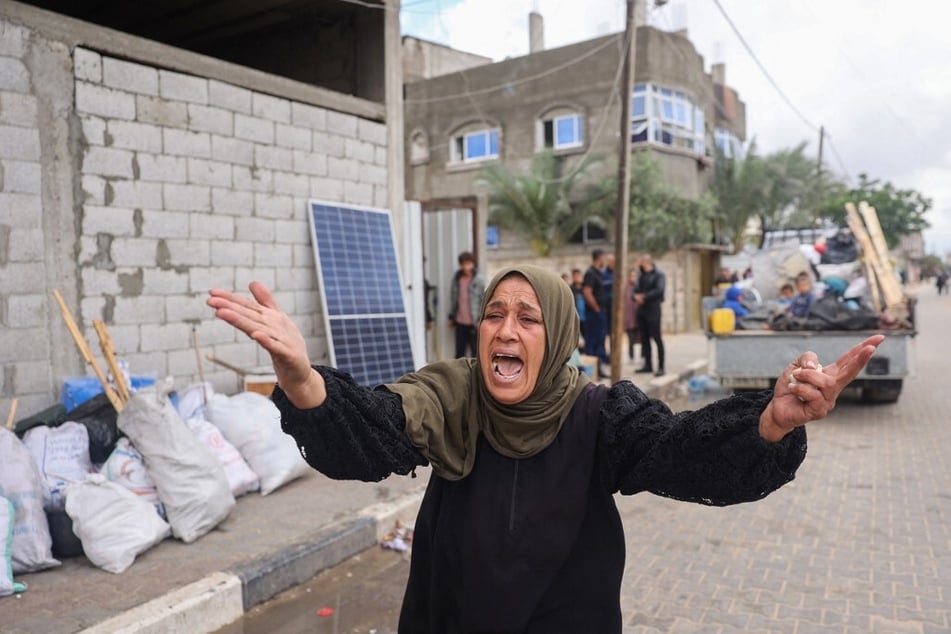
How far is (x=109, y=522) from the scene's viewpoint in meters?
3.93

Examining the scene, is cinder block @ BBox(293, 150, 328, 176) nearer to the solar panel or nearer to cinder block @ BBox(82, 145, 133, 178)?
the solar panel

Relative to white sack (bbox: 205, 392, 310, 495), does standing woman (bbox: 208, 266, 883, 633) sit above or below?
above

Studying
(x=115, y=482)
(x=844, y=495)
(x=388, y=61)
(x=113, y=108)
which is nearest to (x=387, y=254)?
(x=388, y=61)

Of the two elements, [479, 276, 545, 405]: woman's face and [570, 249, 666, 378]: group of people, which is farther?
[570, 249, 666, 378]: group of people

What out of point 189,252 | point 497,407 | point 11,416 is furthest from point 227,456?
point 497,407

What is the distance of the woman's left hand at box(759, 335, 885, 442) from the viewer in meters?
1.44

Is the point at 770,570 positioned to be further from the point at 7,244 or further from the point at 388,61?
the point at 388,61

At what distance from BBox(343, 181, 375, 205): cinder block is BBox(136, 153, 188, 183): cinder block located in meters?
1.91

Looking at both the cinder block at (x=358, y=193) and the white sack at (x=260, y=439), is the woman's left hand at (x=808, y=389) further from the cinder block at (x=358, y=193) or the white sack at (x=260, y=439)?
the cinder block at (x=358, y=193)

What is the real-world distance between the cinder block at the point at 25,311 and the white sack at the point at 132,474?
1380mm

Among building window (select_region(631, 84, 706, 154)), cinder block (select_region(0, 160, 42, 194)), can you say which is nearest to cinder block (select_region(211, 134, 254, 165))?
cinder block (select_region(0, 160, 42, 194))

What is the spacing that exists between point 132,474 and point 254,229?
3095 millimetres

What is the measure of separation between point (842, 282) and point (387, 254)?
629 cm

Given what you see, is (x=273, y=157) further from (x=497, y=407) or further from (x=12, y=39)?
(x=497, y=407)
